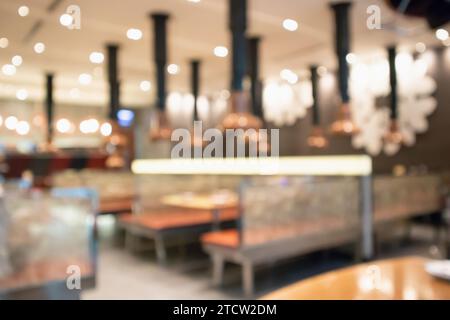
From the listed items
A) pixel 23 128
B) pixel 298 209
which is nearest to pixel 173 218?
pixel 298 209

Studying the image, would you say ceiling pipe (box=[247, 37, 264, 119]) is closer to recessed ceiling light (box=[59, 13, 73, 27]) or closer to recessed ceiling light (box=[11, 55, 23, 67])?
recessed ceiling light (box=[59, 13, 73, 27])

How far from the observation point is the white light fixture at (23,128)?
11.5m

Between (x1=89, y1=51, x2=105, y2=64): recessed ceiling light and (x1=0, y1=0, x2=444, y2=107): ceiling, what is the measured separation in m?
0.12

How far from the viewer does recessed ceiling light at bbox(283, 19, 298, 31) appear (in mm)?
5996

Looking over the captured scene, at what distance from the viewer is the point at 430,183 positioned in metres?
7.15

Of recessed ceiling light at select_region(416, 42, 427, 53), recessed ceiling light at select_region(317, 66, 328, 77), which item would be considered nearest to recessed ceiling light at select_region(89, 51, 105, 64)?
recessed ceiling light at select_region(317, 66, 328, 77)

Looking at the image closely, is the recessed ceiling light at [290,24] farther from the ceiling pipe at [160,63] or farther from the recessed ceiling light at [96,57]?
the recessed ceiling light at [96,57]

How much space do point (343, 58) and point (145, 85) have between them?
696 centimetres

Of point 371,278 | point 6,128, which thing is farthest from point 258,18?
point 6,128

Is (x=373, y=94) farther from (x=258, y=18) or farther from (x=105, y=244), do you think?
(x=105, y=244)

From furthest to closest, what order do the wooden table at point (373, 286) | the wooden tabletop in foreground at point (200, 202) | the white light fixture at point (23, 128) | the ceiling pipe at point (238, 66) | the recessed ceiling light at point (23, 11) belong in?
the white light fixture at point (23, 128) → the wooden tabletop in foreground at point (200, 202) → the recessed ceiling light at point (23, 11) → the ceiling pipe at point (238, 66) → the wooden table at point (373, 286)

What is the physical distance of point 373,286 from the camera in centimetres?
155

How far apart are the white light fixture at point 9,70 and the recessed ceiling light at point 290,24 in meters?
5.97

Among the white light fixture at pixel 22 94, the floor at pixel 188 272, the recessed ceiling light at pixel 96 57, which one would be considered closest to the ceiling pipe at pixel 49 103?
the white light fixture at pixel 22 94
